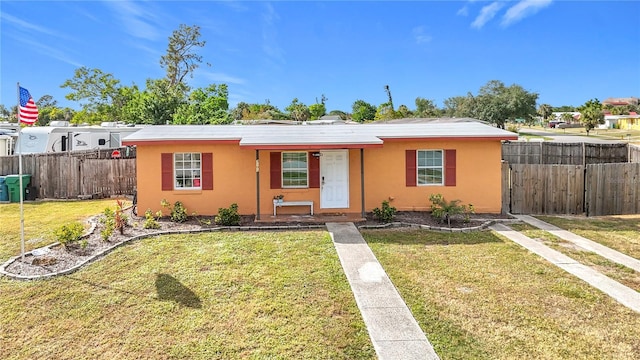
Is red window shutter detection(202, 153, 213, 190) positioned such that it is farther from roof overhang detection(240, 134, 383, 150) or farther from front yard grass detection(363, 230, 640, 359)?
front yard grass detection(363, 230, 640, 359)

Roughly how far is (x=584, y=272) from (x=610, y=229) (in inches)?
175

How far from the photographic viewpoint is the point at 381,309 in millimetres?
5387

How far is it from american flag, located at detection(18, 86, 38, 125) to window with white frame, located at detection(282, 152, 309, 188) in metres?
6.23

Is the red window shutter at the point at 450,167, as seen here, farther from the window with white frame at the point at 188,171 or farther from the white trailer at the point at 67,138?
the white trailer at the point at 67,138

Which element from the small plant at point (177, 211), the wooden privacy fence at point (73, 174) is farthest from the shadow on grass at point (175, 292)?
the wooden privacy fence at point (73, 174)

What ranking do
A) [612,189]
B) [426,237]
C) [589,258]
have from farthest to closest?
[612,189]
[426,237]
[589,258]

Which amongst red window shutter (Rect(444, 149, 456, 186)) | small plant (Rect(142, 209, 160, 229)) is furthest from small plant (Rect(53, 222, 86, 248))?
red window shutter (Rect(444, 149, 456, 186))

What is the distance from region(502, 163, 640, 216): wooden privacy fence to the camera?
39.2 ft

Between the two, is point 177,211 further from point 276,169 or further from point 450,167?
point 450,167

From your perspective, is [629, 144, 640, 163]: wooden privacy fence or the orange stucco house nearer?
the orange stucco house

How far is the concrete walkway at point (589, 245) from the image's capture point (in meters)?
7.50

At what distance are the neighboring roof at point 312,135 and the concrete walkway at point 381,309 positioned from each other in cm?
347

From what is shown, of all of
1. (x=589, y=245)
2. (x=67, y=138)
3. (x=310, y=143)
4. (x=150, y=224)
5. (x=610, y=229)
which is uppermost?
(x=67, y=138)

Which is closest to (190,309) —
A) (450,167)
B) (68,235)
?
(68,235)
